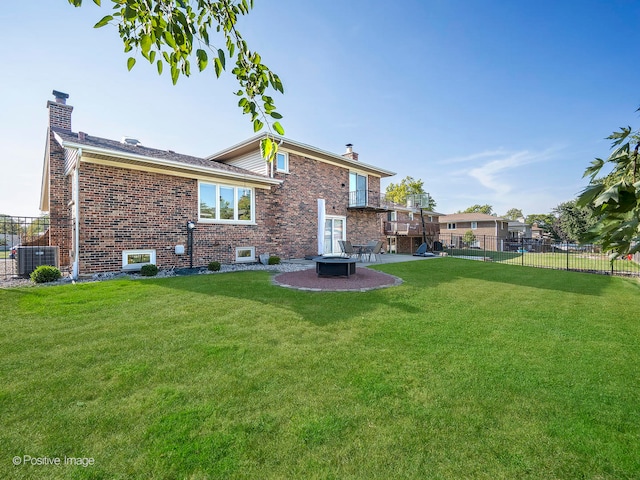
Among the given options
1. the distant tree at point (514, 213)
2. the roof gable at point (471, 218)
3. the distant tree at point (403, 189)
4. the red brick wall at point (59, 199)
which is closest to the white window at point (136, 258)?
the red brick wall at point (59, 199)

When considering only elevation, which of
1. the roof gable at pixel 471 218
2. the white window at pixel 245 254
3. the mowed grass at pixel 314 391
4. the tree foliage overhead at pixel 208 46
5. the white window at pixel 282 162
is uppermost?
the white window at pixel 282 162

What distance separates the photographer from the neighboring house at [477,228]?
123 ft

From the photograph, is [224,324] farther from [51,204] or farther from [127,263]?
[51,204]

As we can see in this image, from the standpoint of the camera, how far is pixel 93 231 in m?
8.41

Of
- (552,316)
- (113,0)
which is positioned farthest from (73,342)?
(552,316)

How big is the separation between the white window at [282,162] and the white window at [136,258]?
6652 millimetres

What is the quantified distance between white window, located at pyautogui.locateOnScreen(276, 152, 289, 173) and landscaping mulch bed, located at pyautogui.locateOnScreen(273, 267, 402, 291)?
6353 millimetres

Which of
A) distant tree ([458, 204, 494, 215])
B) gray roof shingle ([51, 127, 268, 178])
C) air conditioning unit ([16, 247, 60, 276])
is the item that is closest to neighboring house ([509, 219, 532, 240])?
distant tree ([458, 204, 494, 215])

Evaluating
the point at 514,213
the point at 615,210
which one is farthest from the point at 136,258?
the point at 514,213

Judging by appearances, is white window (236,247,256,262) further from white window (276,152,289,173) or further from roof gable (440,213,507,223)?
roof gable (440,213,507,223)

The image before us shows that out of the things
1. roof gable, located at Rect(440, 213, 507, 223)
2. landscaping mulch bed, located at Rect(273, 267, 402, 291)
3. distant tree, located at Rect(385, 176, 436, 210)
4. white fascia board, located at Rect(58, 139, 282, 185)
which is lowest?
landscaping mulch bed, located at Rect(273, 267, 402, 291)

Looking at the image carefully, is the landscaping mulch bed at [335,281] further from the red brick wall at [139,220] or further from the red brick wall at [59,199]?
the red brick wall at [59,199]

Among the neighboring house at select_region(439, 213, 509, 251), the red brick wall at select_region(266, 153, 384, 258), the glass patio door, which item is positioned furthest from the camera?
the neighboring house at select_region(439, 213, 509, 251)

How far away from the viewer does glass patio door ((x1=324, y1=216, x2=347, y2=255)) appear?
16.3 metres
